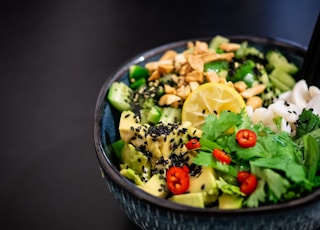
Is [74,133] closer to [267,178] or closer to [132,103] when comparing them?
[132,103]

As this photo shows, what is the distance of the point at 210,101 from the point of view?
1.44 meters

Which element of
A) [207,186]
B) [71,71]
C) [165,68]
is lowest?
[71,71]

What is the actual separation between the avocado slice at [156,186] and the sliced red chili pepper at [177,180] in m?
0.03

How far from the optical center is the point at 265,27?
2318 millimetres

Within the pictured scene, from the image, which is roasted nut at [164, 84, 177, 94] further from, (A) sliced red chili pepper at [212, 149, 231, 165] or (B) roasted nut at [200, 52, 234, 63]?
(A) sliced red chili pepper at [212, 149, 231, 165]

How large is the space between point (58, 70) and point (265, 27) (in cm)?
99

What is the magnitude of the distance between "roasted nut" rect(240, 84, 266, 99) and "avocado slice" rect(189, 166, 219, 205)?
1.43ft

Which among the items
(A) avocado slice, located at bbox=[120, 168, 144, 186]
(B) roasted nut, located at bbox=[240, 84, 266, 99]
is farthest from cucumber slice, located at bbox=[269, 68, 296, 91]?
(A) avocado slice, located at bbox=[120, 168, 144, 186]

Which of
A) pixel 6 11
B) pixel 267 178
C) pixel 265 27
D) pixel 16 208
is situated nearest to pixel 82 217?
pixel 16 208

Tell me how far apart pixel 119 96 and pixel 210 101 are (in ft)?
0.98

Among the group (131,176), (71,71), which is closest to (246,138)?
(131,176)

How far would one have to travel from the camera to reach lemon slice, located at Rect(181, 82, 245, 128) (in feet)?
4.72

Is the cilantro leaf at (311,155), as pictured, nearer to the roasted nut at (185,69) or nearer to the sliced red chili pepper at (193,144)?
the sliced red chili pepper at (193,144)

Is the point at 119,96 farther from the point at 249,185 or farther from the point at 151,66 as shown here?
the point at 249,185
